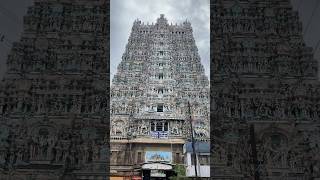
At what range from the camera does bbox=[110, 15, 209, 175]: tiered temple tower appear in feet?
70.8

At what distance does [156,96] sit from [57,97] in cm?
1556

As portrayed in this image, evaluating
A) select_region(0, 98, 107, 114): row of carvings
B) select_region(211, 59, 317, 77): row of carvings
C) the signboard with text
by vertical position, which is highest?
select_region(211, 59, 317, 77): row of carvings

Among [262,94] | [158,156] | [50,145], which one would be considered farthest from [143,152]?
[262,94]

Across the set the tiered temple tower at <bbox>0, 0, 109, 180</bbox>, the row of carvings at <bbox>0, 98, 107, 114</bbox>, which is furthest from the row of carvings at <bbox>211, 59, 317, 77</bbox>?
the row of carvings at <bbox>0, 98, 107, 114</bbox>

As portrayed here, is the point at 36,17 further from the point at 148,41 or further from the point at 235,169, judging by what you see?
the point at 148,41

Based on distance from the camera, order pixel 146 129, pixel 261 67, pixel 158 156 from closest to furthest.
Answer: pixel 261 67
pixel 158 156
pixel 146 129

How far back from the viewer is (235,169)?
9.12m

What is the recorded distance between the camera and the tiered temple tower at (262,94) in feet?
29.9

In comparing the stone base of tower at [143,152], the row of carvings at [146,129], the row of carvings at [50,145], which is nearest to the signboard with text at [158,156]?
the stone base of tower at [143,152]

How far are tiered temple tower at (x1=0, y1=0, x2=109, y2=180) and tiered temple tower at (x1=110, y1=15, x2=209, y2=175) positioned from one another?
31.3ft

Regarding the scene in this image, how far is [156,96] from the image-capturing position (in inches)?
986

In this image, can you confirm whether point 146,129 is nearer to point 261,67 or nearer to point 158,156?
point 158,156

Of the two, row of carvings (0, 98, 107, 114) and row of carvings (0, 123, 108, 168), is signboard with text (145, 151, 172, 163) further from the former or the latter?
row of carvings (0, 123, 108, 168)

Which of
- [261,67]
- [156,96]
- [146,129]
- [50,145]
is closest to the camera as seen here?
[50,145]
